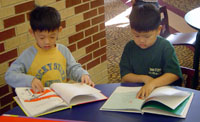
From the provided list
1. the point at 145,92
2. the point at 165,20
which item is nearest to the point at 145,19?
the point at 145,92

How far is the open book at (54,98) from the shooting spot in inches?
56.6

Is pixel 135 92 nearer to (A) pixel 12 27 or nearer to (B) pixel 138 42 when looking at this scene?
(B) pixel 138 42

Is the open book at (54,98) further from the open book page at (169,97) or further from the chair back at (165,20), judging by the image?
the chair back at (165,20)

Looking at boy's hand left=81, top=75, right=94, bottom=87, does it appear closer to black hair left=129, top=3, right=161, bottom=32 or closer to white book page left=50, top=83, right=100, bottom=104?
white book page left=50, top=83, right=100, bottom=104

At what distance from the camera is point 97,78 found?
2.93 metres

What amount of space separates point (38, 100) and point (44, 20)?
0.50 metres

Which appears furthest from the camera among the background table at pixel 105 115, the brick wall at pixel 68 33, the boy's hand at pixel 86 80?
the brick wall at pixel 68 33

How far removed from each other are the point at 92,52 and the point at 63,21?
484mm

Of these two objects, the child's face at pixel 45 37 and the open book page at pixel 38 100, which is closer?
the open book page at pixel 38 100

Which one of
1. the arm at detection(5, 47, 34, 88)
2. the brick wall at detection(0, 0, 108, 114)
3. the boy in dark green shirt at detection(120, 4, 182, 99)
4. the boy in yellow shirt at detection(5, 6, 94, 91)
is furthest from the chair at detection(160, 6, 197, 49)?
the arm at detection(5, 47, 34, 88)

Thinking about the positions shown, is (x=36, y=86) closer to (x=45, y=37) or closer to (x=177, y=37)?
(x=45, y=37)

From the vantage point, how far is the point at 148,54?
6.23ft

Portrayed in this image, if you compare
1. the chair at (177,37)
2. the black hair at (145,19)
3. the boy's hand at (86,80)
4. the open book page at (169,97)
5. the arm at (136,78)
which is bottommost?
the chair at (177,37)

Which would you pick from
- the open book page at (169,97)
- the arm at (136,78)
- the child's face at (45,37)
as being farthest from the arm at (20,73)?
the open book page at (169,97)
